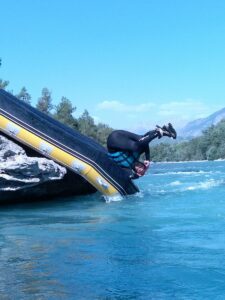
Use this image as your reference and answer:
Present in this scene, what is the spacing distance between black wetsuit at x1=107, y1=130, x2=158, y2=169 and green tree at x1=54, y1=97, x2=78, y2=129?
120ft

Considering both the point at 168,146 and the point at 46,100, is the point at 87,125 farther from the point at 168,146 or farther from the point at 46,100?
the point at 168,146

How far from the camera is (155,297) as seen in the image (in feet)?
10.7

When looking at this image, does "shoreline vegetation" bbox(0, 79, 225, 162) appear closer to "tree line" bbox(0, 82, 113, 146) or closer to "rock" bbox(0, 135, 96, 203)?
"tree line" bbox(0, 82, 113, 146)

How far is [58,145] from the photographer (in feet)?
29.9

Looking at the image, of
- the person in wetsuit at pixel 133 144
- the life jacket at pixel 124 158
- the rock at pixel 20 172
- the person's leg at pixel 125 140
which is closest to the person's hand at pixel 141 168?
the person in wetsuit at pixel 133 144

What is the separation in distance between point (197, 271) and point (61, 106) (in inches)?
1819

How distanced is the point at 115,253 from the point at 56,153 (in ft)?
15.6

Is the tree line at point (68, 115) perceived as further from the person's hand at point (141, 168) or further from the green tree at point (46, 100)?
the person's hand at point (141, 168)

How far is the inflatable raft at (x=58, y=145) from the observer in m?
8.84

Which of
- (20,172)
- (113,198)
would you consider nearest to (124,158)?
(113,198)

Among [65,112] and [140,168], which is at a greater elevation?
[65,112]

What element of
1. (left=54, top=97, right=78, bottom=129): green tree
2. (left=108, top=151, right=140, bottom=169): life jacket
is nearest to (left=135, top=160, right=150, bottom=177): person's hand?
(left=108, top=151, right=140, bottom=169): life jacket

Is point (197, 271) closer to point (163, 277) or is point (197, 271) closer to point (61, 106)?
point (163, 277)

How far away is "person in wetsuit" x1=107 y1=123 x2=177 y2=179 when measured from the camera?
903 cm
